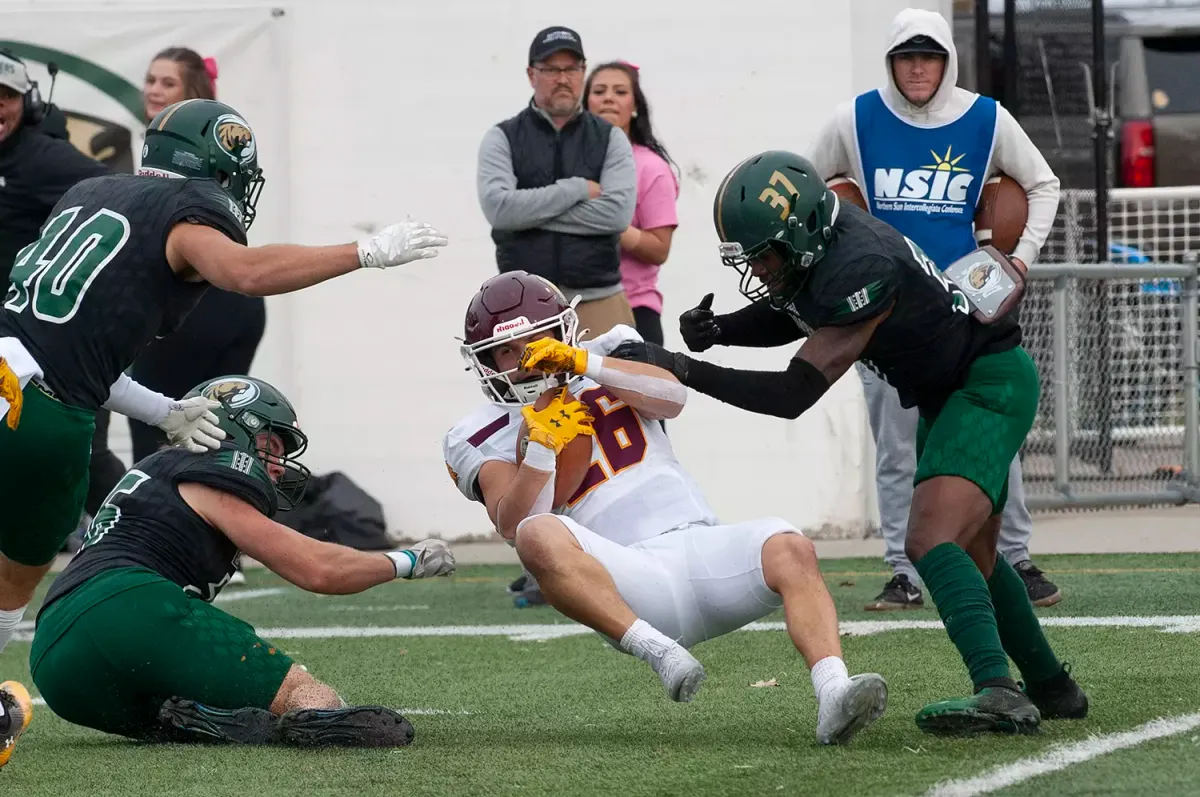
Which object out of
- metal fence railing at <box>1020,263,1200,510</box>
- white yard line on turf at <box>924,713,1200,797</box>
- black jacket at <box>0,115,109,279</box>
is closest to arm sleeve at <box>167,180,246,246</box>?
white yard line on turf at <box>924,713,1200,797</box>

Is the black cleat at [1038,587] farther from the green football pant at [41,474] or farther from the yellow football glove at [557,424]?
the green football pant at [41,474]

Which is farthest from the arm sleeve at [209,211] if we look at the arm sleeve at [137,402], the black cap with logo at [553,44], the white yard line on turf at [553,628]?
the black cap with logo at [553,44]

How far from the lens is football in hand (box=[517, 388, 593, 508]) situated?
437cm

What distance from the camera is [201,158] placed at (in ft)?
14.8

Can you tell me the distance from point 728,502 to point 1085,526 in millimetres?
1664

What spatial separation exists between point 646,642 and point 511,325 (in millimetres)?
863

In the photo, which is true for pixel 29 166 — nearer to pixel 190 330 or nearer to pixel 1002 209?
pixel 190 330

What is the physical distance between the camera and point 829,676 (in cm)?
380

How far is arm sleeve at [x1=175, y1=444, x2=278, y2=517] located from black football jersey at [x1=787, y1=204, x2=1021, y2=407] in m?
1.32

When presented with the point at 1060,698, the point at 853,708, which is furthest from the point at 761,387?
the point at 1060,698

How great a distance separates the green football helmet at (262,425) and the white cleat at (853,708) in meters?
1.51

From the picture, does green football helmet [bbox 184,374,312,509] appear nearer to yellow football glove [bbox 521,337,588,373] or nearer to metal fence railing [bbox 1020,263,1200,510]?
yellow football glove [bbox 521,337,588,373]

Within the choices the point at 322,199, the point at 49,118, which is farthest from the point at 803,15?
the point at 49,118

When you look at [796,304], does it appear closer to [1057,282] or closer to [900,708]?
[900,708]
